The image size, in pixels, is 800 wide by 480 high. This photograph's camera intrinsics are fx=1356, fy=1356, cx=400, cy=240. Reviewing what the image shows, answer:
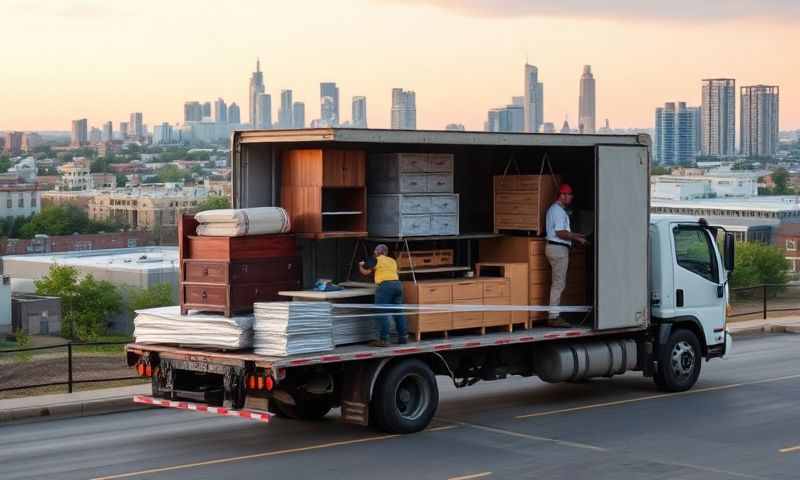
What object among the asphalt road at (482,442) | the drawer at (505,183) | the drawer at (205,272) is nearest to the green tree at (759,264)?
the asphalt road at (482,442)

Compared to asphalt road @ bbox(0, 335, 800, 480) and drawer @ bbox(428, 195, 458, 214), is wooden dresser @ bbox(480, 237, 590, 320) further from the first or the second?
asphalt road @ bbox(0, 335, 800, 480)

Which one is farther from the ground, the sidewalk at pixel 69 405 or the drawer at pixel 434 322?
the drawer at pixel 434 322

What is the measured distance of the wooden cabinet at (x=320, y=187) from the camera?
15500 mm

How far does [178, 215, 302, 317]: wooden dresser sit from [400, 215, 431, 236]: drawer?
1.52 m

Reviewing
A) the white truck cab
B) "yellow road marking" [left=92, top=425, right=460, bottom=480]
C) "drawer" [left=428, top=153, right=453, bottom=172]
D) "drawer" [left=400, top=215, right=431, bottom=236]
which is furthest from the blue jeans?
the white truck cab

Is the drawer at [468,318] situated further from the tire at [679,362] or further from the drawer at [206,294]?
the tire at [679,362]

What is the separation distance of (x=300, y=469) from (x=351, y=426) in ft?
8.34

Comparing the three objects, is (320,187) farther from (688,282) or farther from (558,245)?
(688,282)

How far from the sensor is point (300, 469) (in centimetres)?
1320

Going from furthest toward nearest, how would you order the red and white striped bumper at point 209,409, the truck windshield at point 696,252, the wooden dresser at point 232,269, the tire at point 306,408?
the truck windshield at point 696,252 < the tire at point 306,408 < the wooden dresser at point 232,269 < the red and white striped bumper at point 209,409

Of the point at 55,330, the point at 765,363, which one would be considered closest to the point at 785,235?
the point at 55,330

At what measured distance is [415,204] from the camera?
16.4 meters

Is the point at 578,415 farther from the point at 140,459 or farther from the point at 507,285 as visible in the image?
the point at 140,459

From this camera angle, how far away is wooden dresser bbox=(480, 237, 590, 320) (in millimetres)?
17297
